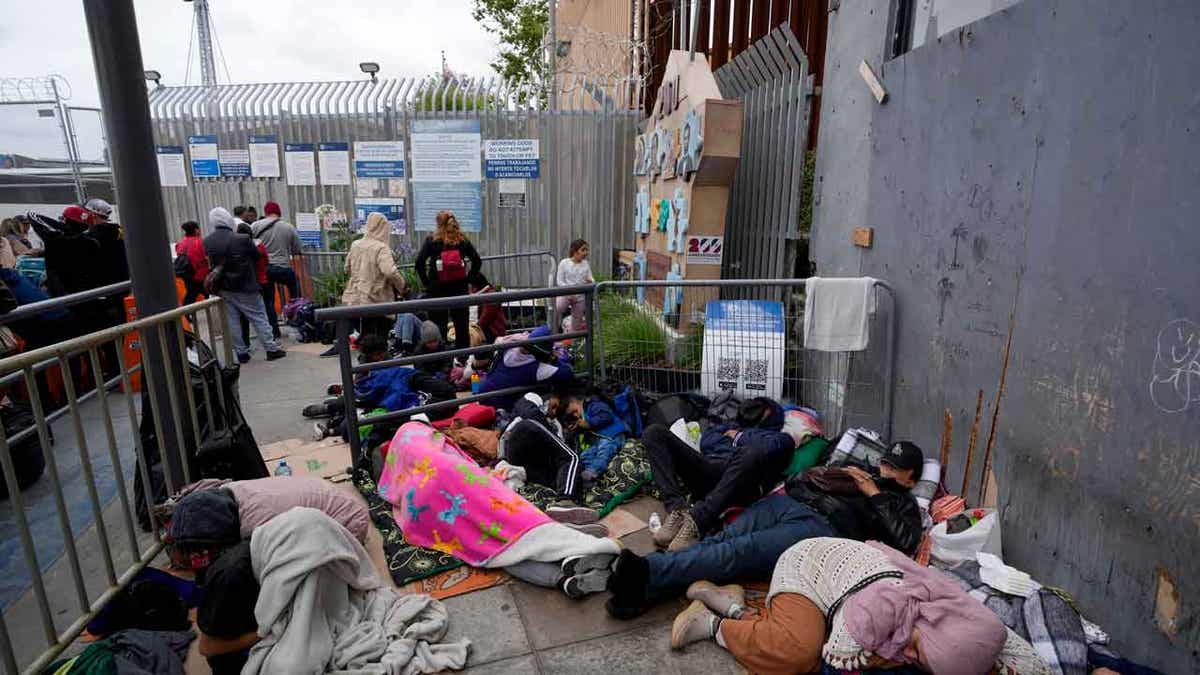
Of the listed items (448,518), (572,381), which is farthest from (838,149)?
(448,518)

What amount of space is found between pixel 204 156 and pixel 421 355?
9440 mm

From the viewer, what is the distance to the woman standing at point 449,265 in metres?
7.07

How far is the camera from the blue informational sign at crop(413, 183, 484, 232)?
10.9 m

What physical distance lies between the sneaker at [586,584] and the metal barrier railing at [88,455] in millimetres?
2080

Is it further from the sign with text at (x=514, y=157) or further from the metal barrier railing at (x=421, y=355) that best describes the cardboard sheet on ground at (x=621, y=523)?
the sign with text at (x=514, y=157)

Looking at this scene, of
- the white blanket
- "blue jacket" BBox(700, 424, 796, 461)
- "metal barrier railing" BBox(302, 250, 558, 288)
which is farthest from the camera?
"metal barrier railing" BBox(302, 250, 558, 288)

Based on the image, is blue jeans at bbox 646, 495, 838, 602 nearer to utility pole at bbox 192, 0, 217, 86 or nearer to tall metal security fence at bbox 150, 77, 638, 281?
tall metal security fence at bbox 150, 77, 638, 281

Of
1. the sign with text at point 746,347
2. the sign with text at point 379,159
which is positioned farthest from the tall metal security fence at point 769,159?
the sign with text at point 379,159

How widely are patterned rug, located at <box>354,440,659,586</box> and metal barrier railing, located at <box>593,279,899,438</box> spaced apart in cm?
87

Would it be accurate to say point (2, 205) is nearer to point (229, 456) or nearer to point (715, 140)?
point (229, 456)

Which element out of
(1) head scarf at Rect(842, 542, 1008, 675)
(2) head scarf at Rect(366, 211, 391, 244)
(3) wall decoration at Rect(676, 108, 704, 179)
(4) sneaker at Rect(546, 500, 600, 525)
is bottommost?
(4) sneaker at Rect(546, 500, 600, 525)

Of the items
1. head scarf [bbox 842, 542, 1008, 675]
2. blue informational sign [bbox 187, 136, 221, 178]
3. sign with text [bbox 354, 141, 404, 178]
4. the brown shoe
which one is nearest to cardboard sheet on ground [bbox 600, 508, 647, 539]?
the brown shoe

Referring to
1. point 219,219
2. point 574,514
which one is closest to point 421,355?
point 574,514

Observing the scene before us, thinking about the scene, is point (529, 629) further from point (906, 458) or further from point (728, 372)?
point (728, 372)
